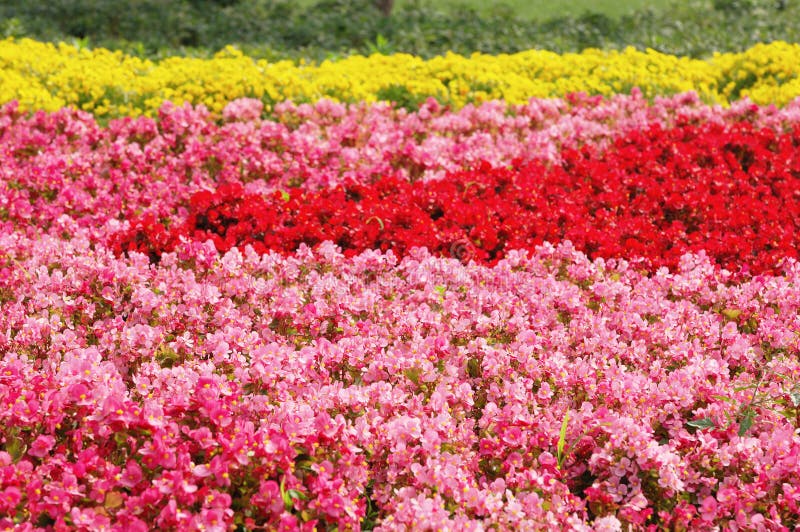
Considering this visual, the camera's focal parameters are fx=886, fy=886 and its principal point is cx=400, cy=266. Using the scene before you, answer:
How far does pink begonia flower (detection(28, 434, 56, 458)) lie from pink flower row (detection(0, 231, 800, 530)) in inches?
0.5

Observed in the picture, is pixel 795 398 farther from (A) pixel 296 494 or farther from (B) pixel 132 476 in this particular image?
(B) pixel 132 476

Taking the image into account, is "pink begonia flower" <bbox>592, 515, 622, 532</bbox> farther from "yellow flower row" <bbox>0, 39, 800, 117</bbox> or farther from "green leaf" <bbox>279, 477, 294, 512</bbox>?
"yellow flower row" <bbox>0, 39, 800, 117</bbox>

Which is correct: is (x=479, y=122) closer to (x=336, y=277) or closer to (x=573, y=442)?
(x=336, y=277)

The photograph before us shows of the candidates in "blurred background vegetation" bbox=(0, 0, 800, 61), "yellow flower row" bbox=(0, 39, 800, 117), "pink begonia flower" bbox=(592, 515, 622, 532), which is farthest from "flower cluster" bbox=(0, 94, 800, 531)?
"blurred background vegetation" bbox=(0, 0, 800, 61)

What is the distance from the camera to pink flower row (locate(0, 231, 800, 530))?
2805 mm

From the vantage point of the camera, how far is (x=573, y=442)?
3.22m

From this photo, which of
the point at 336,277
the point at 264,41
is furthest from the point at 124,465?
the point at 264,41

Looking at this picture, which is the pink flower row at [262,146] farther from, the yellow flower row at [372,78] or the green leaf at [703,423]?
the green leaf at [703,423]

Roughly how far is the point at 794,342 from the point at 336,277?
216cm

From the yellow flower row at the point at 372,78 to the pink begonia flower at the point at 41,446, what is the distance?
17.3 ft

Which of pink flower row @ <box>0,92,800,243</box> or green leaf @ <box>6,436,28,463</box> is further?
pink flower row @ <box>0,92,800,243</box>

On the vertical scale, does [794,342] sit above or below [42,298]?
above

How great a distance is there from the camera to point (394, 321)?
13.0 feet

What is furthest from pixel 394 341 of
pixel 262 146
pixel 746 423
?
pixel 262 146
